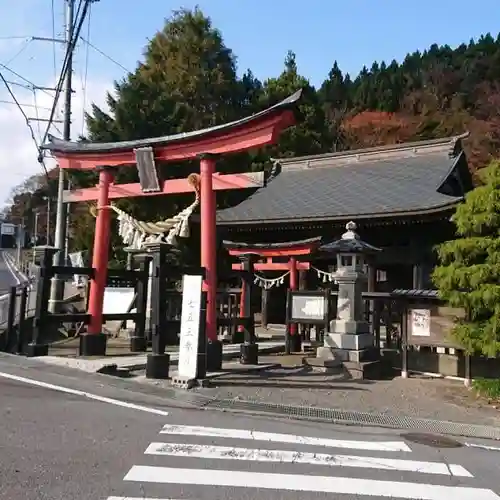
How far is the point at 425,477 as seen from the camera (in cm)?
496

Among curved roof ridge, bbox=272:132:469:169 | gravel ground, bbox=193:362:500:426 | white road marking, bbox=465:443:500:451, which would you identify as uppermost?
curved roof ridge, bbox=272:132:469:169

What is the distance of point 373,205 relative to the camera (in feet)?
58.5

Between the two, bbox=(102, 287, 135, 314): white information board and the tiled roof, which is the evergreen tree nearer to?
the tiled roof

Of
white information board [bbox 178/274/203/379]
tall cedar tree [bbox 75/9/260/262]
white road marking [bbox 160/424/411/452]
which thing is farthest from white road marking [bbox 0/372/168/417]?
tall cedar tree [bbox 75/9/260/262]

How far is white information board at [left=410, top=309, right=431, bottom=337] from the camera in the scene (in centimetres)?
1068

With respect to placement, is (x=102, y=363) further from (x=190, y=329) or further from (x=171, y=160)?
(x=171, y=160)

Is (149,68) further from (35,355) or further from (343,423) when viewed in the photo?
(343,423)

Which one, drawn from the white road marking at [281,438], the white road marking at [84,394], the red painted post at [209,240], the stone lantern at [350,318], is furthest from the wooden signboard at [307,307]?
the white road marking at [281,438]

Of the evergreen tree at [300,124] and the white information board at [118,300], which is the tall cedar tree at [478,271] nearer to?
the white information board at [118,300]

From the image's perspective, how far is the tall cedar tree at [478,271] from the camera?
879 cm

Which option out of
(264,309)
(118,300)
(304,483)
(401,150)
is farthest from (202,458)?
(401,150)

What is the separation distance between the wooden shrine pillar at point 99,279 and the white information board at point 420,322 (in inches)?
253

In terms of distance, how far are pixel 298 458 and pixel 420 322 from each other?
6116mm

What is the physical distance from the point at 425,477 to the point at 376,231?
1387cm
